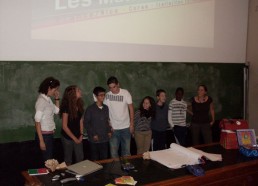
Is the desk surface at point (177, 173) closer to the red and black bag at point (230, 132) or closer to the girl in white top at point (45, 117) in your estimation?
the red and black bag at point (230, 132)

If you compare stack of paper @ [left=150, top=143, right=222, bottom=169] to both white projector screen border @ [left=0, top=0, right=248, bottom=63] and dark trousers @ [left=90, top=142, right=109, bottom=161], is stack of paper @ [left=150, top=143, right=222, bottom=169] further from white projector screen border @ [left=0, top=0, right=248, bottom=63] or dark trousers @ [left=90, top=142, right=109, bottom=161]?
white projector screen border @ [left=0, top=0, right=248, bottom=63]

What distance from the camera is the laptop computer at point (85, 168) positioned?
2.50 metres

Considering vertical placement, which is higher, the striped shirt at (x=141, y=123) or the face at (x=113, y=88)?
the face at (x=113, y=88)

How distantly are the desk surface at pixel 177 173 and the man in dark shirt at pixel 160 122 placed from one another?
1620mm

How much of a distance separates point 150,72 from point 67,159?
6.70 feet

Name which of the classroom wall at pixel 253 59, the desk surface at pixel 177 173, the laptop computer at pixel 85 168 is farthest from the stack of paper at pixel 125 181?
the classroom wall at pixel 253 59

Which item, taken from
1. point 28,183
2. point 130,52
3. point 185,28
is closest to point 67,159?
point 28,183

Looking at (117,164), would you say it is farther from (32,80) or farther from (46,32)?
(46,32)

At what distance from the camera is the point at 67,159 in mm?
3885

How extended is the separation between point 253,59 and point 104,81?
346cm

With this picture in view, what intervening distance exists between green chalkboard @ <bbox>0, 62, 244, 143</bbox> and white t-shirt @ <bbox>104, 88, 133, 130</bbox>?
15.6 inches

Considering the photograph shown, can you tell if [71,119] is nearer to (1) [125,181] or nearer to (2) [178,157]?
(2) [178,157]

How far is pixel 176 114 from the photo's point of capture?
487cm

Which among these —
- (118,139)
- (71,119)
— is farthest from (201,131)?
(71,119)
